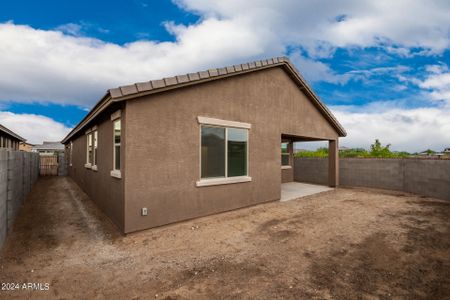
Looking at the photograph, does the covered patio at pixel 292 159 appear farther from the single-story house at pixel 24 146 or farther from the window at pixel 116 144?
the single-story house at pixel 24 146

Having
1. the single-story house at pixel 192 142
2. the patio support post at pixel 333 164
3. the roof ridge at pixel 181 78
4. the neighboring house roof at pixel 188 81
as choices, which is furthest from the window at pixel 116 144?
the patio support post at pixel 333 164

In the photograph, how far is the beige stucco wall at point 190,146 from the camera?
561 centimetres

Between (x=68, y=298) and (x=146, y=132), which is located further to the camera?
(x=146, y=132)

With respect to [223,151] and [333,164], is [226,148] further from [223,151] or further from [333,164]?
[333,164]

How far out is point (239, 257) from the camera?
172 inches

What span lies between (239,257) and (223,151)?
3729 mm

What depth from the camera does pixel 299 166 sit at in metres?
16.5

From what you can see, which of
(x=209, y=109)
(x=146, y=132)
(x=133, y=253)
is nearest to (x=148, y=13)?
(x=209, y=109)

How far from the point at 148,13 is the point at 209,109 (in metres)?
6.48

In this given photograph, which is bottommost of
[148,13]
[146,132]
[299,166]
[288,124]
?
[299,166]

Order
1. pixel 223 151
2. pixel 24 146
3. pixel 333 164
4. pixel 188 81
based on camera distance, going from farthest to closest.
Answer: pixel 24 146, pixel 333 164, pixel 223 151, pixel 188 81

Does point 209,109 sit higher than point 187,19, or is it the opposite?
point 187,19

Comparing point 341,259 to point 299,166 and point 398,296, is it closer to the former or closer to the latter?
point 398,296

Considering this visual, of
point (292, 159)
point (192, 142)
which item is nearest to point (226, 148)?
point (192, 142)
